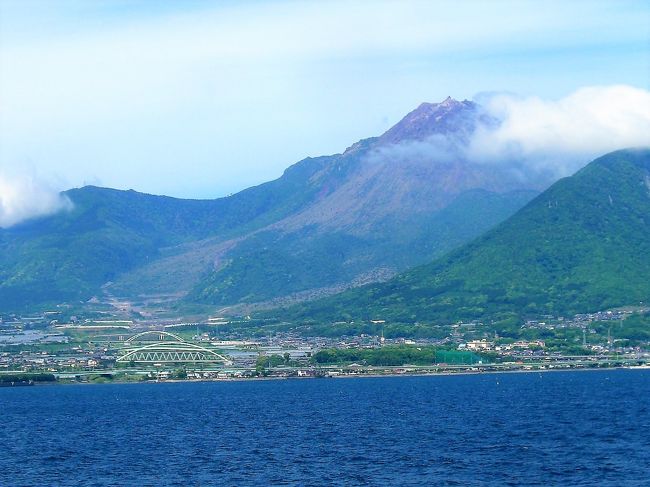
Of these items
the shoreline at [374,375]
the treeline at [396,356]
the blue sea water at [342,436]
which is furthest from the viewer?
the treeline at [396,356]

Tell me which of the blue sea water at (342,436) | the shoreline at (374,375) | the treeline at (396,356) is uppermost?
the treeline at (396,356)

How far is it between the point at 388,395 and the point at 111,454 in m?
54.6

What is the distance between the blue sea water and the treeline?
2424cm

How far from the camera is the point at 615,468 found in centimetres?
7612

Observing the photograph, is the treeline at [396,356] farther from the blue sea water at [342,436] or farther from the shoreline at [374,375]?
the blue sea water at [342,436]

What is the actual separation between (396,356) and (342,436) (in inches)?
3449

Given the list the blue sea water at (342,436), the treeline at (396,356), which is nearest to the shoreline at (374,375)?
the treeline at (396,356)

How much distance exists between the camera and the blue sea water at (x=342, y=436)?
76500mm

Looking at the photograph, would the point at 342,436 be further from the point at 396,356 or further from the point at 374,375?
the point at 396,356

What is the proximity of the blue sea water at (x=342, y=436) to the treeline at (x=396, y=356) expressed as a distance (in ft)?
79.5

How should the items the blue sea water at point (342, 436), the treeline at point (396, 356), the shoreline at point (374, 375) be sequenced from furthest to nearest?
1. the treeline at point (396, 356)
2. the shoreline at point (374, 375)
3. the blue sea water at point (342, 436)

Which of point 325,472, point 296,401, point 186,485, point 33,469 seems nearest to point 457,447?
point 325,472

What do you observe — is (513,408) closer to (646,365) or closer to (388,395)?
(388,395)

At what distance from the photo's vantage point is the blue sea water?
7650 cm
